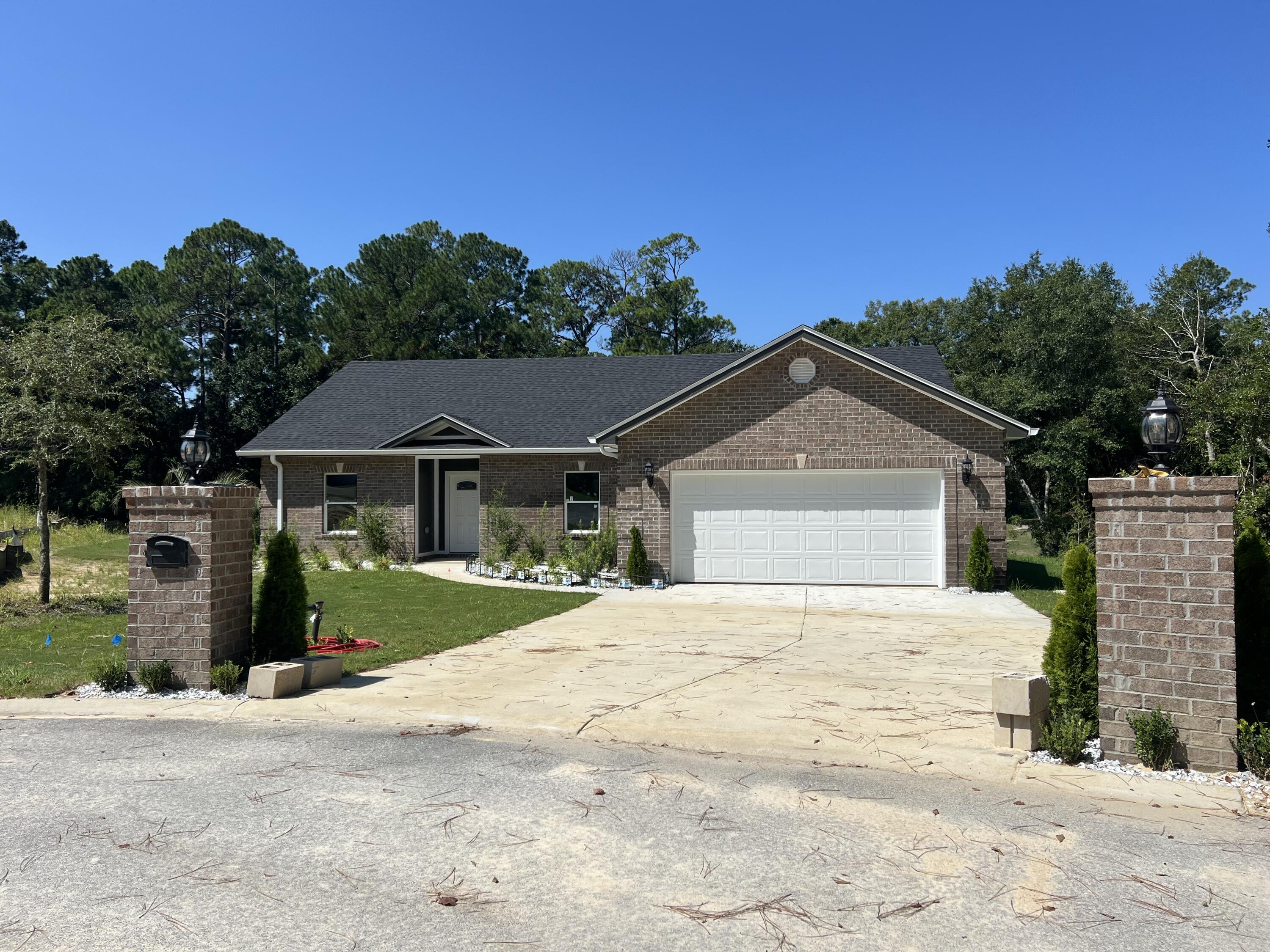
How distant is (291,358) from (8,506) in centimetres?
1443

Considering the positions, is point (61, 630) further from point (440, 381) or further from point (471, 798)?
point (440, 381)

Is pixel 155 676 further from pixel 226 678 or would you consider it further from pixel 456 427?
pixel 456 427

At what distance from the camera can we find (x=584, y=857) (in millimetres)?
4309

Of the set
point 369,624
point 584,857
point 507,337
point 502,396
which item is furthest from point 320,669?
point 507,337

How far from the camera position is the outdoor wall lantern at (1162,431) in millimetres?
5852

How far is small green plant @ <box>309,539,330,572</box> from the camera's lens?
801 inches

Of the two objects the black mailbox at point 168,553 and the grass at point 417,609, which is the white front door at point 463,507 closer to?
the grass at point 417,609

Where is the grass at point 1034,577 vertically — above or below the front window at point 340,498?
below

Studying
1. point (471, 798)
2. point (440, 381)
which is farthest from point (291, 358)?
point (471, 798)

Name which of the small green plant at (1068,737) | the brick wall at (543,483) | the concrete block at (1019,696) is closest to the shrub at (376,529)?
the brick wall at (543,483)

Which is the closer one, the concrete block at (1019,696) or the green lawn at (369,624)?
the concrete block at (1019,696)

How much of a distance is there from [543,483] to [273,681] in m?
14.0

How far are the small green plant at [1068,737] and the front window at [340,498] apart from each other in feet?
62.3

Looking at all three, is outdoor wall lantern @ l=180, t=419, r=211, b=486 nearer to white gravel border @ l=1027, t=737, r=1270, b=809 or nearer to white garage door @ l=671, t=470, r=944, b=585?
white gravel border @ l=1027, t=737, r=1270, b=809
